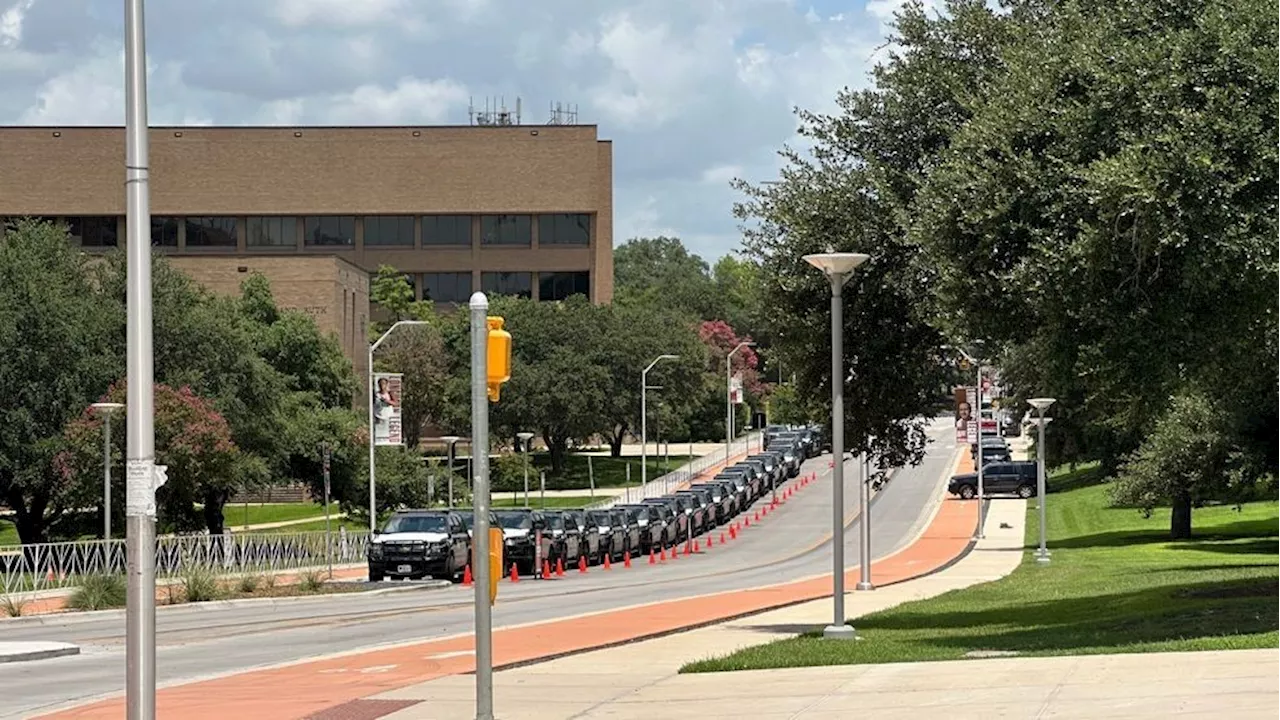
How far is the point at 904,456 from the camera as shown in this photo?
26906mm

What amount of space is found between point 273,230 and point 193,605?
80490 mm

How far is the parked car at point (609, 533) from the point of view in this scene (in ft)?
170

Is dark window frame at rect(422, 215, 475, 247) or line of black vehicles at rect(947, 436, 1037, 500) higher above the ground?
dark window frame at rect(422, 215, 475, 247)

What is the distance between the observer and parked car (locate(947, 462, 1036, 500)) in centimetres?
7906

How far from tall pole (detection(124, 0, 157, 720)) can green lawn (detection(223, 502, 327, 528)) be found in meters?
60.0

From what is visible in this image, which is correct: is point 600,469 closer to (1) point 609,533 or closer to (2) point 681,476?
(2) point 681,476

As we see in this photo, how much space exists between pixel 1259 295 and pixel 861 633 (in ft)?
23.7

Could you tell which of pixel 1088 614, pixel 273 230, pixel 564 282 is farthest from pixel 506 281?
pixel 1088 614

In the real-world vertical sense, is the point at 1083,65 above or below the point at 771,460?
above

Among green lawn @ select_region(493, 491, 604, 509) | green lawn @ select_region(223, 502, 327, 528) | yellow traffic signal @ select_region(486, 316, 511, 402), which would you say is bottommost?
green lawn @ select_region(223, 502, 327, 528)

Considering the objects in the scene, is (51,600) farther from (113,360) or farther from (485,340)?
(485,340)

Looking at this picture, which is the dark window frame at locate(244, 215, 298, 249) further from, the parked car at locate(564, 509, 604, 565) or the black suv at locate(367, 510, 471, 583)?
the black suv at locate(367, 510, 471, 583)

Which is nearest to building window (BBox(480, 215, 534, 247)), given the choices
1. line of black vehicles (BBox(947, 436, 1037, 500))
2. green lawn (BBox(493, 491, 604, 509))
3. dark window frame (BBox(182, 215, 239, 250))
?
dark window frame (BBox(182, 215, 239, 250))

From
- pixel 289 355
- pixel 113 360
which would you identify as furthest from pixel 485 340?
pixel 289 355
